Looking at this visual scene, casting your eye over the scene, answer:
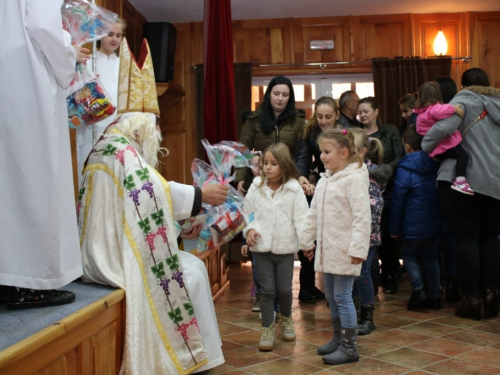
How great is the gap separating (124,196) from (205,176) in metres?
0.53

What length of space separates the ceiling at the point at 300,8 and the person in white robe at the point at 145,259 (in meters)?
3.83

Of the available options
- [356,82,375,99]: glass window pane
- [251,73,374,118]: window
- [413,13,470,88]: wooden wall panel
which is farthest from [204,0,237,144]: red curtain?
[413,13,470,88]: wooden wall panel

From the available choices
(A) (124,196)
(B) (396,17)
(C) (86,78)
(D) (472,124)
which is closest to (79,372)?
(A) (124,196)

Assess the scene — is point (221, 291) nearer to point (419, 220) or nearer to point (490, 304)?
point (419, 220)

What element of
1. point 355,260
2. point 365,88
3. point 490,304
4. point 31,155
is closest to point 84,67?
point 31,155

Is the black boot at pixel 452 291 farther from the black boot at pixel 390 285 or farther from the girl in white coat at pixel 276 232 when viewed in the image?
the girl in white coat at pixel 276 232

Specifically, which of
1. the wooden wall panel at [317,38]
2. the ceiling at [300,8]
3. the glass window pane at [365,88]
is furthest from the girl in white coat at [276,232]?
the glass window pane at [365,88]

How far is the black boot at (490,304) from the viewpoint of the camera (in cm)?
353

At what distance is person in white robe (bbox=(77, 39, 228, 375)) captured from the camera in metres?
2.30

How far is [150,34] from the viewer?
19.8 feet

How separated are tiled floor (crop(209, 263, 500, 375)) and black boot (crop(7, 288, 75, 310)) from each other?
84cm

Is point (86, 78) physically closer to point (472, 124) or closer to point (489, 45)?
point (472, 124)

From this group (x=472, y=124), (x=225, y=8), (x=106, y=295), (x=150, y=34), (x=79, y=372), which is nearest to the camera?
(x=79, y=372)

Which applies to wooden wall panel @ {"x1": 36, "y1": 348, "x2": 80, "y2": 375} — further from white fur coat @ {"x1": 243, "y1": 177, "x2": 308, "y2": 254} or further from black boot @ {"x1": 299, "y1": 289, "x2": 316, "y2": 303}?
black boot @ {"x1": 299, "y1": 289, "x2": 316, "y2": 303}
